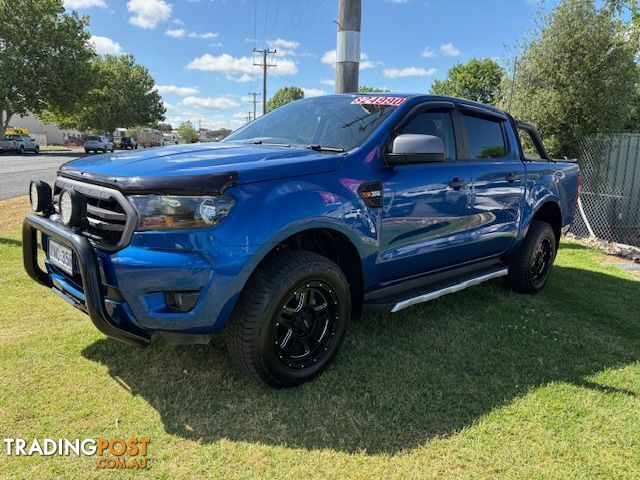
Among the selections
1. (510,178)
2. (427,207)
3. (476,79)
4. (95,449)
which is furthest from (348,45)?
(476,79)

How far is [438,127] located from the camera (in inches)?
156

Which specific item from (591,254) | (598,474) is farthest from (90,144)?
(598,474)

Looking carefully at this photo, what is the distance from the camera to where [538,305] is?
481 cm

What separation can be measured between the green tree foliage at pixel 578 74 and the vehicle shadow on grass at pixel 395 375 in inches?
226

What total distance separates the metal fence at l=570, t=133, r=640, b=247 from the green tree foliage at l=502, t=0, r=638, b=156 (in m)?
0.32

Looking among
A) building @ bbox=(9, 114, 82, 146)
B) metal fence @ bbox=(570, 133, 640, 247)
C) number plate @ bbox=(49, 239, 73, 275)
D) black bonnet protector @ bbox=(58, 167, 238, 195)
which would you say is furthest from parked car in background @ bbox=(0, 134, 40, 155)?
building @ bbox=(9, 114, 82, 146)

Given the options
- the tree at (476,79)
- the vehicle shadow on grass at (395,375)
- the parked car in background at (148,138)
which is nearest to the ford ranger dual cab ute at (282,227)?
the vehicle shadow on grass at (395,375)

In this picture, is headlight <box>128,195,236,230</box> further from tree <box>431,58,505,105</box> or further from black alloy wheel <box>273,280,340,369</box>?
tree <box>431,58,505,105</box>

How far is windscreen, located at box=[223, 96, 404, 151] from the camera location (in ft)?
11.4

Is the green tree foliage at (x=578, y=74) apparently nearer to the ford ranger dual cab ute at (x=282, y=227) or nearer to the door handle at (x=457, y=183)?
the ford ranger dual cab ute at (x=282, y=227)

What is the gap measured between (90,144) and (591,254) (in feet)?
133

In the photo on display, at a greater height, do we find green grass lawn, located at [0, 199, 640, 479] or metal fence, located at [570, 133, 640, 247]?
metal fence, located at [570, 133, 640, 247]

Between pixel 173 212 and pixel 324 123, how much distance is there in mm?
1630

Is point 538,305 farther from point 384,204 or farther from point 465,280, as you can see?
point 384,204
